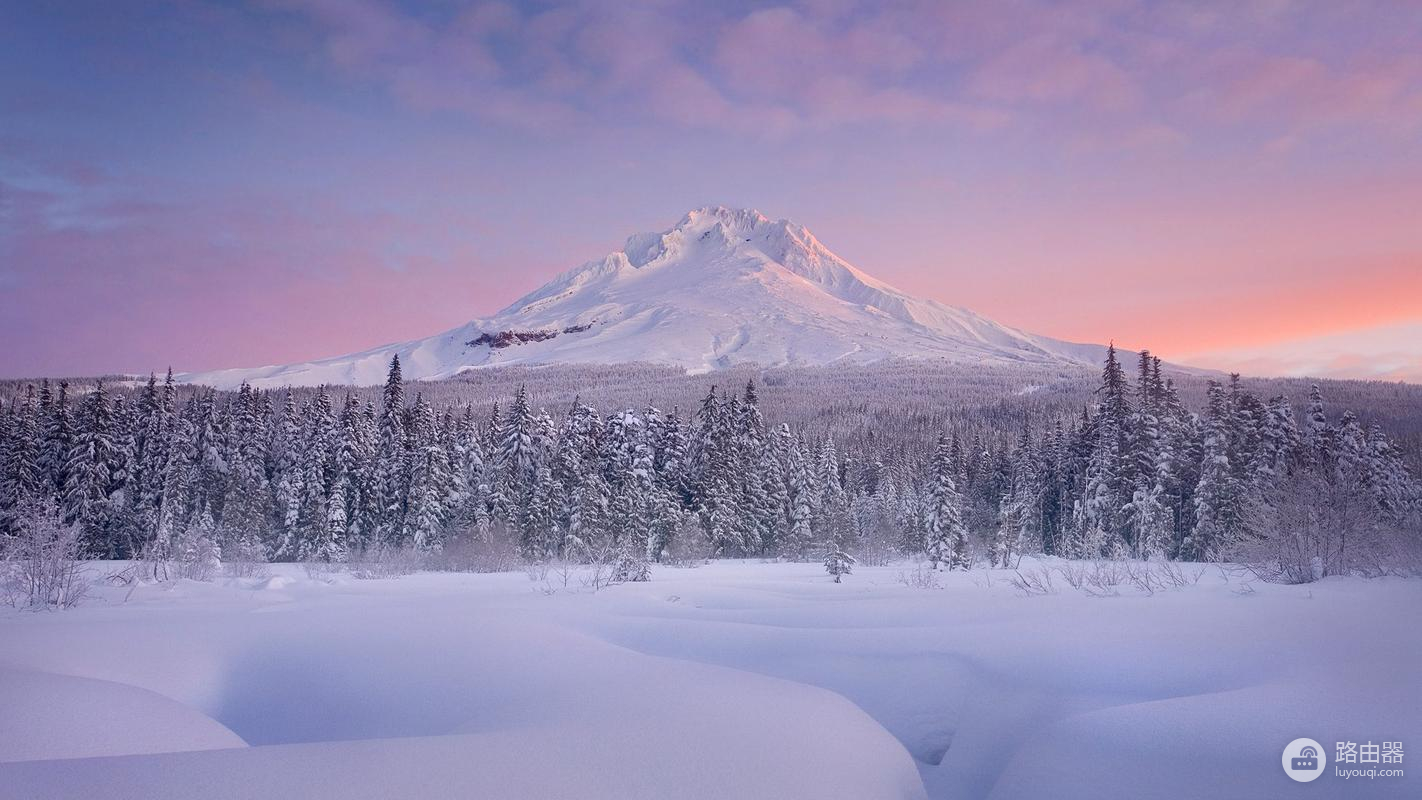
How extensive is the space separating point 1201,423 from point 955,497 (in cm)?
1337

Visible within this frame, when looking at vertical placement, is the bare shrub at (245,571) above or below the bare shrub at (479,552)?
above

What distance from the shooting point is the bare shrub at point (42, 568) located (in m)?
11.0

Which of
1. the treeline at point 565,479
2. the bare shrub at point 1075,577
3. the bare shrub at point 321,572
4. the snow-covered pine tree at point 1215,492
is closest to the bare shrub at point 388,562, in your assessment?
the bare shrub at point 321,572

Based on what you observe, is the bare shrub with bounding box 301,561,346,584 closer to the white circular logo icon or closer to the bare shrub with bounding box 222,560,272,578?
the bare shrub with bounding box 222,560,272,578

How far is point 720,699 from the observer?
Result: 5719 millimetres

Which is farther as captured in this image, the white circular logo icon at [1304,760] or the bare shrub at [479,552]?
the bare shrub at [479,552]

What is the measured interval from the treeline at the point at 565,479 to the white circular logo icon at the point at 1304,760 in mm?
30836

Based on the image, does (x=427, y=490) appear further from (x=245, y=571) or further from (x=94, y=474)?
(x=94, y=474)

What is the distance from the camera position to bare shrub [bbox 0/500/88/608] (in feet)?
36.0

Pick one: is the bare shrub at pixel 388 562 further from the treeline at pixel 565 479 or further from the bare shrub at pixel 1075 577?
the bare shrub at pixel 1075 577

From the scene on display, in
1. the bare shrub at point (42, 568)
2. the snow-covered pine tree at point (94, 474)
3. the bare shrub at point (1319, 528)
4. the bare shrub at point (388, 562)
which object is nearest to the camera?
the bare shrub at point (42, 568)

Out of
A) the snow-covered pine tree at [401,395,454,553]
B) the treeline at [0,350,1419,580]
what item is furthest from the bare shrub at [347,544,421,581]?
the treeline at [0,350,1419,580]

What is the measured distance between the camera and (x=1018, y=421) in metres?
110

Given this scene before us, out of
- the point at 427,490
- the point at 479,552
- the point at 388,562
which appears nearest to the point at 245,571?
the point at 388,562
